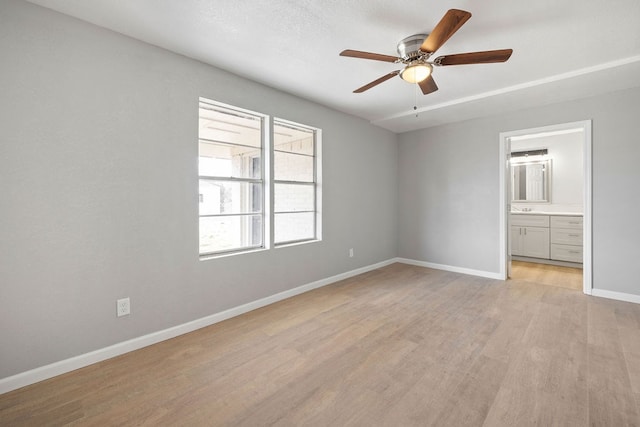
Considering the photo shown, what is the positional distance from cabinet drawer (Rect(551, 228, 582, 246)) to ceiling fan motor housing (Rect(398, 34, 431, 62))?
476 centimetres

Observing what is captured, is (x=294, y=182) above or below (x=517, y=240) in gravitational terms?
above

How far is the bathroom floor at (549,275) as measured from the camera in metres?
4.13

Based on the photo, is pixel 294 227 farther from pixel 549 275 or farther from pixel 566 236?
pixel 566 236

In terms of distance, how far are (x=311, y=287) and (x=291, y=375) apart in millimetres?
1897

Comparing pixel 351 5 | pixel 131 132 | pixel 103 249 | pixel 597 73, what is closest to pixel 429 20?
pixel 351 5

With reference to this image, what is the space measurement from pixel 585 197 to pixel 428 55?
3.13 m

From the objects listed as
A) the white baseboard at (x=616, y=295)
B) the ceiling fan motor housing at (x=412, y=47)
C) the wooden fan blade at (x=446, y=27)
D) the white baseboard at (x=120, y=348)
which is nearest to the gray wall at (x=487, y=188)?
the white baseboard at (x=616, y=295)

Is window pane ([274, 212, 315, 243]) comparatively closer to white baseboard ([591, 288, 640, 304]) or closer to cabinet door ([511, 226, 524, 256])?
white baseboard ([591, 288, 640, 304])

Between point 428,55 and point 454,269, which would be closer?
point 428,55

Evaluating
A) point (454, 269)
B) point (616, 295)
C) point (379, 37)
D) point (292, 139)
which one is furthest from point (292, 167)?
point (616, 295)

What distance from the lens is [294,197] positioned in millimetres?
3938

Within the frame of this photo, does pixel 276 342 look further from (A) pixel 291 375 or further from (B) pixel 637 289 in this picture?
(B) pixel 637 289

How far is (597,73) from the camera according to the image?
294 cm

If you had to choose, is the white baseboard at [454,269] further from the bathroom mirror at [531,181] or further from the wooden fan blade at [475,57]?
the wooden fan blade at [475,57]
